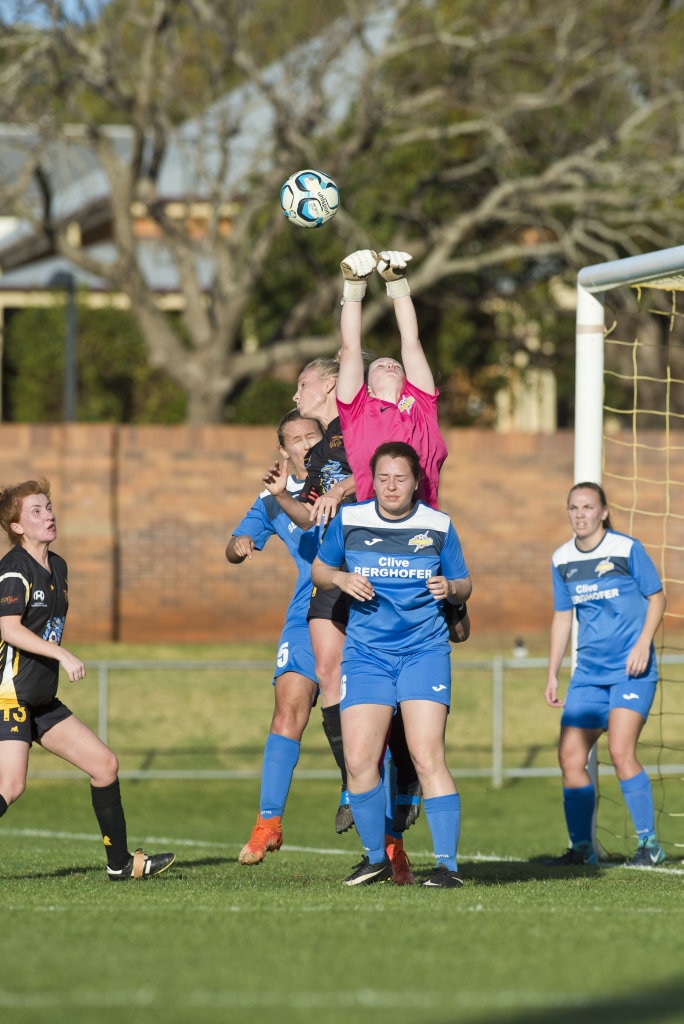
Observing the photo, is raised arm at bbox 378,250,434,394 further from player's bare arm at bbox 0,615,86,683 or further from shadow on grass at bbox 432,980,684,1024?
shadow on grass at bbox 432,980,684,1024

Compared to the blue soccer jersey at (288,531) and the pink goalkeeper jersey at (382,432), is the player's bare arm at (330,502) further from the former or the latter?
the blue soccer jersey at (288,531)

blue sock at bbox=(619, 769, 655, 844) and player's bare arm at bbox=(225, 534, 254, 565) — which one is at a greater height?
player's bare arm at bbox=(225, 534, 254, 565)

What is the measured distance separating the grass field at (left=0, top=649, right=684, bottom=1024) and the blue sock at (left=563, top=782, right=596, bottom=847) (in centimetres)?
29

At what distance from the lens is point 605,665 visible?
8.55 m

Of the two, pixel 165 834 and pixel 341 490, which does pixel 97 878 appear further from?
pixel 165 834

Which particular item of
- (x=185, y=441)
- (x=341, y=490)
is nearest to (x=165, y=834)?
(x=341, y=490)

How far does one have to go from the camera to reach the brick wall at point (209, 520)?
19.5 meters

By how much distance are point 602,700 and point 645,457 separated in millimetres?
12048

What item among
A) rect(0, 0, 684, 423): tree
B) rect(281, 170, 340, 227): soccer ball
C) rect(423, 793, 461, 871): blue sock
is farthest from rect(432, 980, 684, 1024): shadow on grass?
rect(0, 0, 684, 423): tree

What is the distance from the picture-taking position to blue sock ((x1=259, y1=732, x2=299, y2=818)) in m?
7.55

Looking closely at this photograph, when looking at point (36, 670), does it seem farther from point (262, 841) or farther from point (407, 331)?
point (407, 331)

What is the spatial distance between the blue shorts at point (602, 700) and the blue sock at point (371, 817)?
1.89 metres

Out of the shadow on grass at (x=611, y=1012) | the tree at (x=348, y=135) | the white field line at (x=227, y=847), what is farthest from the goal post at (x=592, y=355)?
the tree at (x=348, y=135)

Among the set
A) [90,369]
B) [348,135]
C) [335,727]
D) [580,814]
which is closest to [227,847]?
[580,814]
